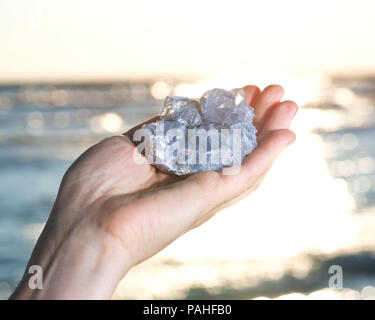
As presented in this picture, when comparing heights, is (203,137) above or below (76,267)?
above

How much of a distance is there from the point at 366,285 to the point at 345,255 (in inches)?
27.0

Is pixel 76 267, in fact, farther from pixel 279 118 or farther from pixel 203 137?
pixel 279 118

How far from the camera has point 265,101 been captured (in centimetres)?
317

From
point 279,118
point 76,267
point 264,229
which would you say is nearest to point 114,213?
point 76,267

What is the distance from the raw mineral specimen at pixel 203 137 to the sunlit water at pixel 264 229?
2.72 meters

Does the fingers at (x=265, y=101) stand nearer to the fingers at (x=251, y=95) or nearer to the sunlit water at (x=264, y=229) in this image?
the fingers at (x=251, y=95)

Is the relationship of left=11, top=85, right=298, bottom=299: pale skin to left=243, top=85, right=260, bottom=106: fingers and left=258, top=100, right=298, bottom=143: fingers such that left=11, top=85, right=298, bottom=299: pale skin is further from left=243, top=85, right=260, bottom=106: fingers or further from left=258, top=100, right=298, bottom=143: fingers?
left=243, top=85, right=260, bottom=106: fingers

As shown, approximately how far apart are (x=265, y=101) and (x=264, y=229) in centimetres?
357

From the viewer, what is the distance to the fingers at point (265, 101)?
10.3 feet

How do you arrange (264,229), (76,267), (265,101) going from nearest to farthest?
(76,267), (265,101), (264,229)

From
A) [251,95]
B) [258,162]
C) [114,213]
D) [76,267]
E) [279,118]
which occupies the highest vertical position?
[251,95]

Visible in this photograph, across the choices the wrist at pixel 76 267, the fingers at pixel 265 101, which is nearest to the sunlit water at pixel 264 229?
the fingers at pixel 265 101
